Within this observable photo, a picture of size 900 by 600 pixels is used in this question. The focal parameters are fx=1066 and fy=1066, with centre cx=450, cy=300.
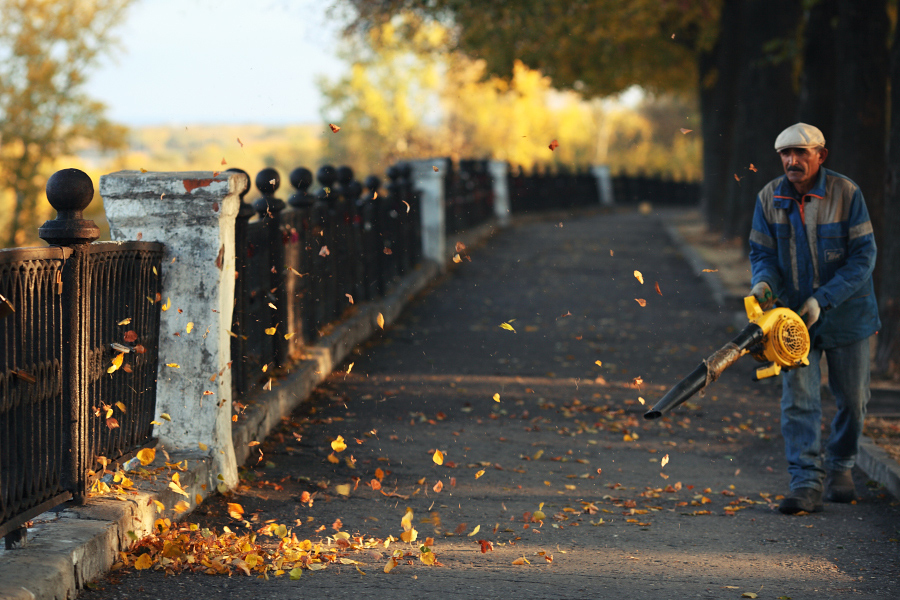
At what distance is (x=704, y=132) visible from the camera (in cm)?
2938

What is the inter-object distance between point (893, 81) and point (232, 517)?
727 centimetres

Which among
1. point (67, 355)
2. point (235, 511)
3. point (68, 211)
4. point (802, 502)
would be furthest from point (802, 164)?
point (67, 355)

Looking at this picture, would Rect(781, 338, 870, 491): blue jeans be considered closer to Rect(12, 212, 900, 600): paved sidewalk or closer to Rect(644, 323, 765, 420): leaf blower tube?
Rect(12, 212, 900, 600): paved sidewalk

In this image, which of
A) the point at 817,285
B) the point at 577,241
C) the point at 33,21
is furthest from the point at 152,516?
the point at 33,21

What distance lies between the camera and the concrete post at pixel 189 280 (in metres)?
5.38

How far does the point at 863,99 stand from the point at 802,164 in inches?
235

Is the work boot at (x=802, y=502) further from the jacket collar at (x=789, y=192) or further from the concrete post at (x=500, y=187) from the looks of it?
the concrete post at (x=500, y=187)

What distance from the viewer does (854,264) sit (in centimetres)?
568

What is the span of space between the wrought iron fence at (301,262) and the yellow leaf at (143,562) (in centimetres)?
194

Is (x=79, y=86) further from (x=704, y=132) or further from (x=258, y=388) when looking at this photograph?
(x=258, y=388)

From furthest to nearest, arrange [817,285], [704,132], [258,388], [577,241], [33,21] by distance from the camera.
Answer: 1. [33,21]
2. [704,132]
3. [577,241]
4. [258,388]
5. [817,285]

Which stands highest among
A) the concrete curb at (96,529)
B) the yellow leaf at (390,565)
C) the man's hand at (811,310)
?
the man's hand at (811,310)

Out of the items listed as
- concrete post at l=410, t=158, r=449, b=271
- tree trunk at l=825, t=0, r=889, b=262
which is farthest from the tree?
tree trunk at l=825, t=0, r=889, b=262

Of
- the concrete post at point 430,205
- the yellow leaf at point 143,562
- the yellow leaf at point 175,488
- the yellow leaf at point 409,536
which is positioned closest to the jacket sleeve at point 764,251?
the yellow leaf at point 409,536
